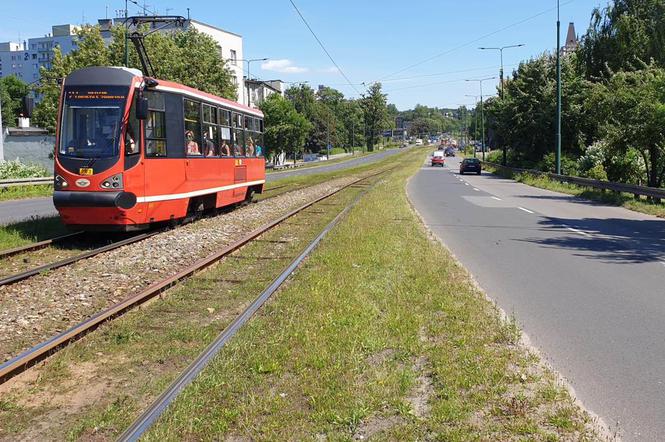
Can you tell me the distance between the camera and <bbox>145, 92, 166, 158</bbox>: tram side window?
41.3 ft

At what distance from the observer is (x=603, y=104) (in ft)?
84.3

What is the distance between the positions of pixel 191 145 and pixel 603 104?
1860cm

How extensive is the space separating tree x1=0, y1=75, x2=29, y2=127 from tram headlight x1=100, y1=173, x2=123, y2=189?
86836 millimetres

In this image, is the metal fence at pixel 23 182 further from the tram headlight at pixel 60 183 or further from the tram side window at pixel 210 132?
the tram headlight at pixel 60 183

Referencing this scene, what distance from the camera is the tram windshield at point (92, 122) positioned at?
39.1ft

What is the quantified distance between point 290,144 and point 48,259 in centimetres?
6683

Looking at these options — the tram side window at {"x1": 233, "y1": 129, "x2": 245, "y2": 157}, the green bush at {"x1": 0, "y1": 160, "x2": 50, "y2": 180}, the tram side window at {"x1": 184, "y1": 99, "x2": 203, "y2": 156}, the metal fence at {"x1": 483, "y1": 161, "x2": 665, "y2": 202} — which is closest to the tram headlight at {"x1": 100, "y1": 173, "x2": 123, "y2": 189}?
the tram side window at {"x1": 184, "y1": 99, "x2": 203, "y2": 156}

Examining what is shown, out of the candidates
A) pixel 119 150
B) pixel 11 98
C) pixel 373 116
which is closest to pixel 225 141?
pixel 119 150

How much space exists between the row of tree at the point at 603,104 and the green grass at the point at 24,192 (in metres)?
24.9

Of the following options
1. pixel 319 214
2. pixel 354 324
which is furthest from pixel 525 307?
pixel 319 214

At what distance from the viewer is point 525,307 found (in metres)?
7.55

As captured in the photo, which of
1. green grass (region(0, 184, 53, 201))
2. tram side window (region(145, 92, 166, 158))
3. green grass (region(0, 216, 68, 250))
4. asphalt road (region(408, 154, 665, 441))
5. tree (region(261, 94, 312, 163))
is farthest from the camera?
tree (region(261, 94, 312, 163))

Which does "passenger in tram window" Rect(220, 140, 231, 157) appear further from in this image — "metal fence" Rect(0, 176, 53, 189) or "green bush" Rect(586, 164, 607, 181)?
"green bush" Rect(586, 164, 607, 181)

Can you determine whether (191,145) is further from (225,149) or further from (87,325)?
(87,325)
